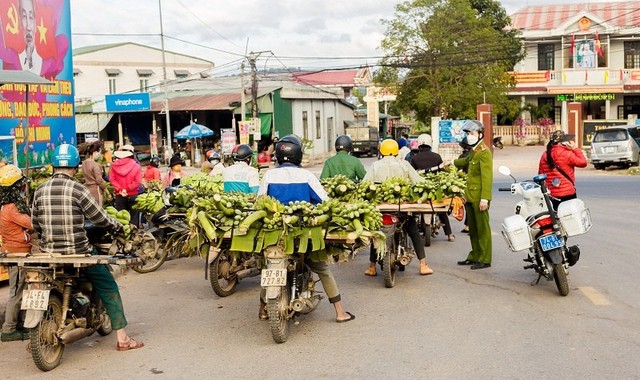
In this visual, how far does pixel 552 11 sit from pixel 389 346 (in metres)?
58.1

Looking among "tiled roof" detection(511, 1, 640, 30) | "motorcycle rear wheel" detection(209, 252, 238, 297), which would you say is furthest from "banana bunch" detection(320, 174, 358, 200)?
"tiled roof" detection(511, 1, 640, 30)

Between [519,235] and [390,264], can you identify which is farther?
[390,264]

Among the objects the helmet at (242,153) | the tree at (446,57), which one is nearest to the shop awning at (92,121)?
the tree at (446,57)

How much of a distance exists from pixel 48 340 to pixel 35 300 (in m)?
0.41

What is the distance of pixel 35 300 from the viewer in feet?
20.5

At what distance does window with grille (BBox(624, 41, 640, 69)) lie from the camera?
55562mm

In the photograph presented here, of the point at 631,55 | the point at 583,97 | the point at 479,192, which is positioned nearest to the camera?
the point at 479,192

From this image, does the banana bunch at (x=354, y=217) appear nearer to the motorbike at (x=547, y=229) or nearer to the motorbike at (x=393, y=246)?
the motorbike at (x=393, y=246)

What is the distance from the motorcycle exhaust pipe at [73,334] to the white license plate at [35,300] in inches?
16.6

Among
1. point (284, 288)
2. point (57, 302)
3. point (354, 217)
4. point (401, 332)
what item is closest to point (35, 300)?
point (57, 302)

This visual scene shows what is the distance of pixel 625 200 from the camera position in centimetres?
1938

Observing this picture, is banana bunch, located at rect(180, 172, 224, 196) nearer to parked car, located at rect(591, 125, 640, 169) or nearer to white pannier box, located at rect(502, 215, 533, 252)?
white pannier box, located at rect(502, 215, 533, 252)

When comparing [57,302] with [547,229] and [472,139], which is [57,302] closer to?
[547,229]

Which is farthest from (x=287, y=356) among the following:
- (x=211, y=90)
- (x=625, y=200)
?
(x=211, y=90)
